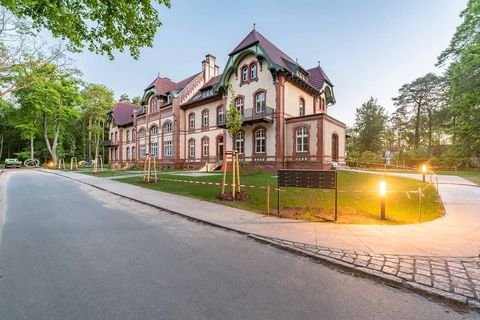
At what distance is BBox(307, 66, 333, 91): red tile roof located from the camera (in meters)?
26.4

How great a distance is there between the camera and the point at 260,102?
23.0 m

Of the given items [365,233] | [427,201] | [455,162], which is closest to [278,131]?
[427,201]

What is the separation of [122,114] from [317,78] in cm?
→ 3565

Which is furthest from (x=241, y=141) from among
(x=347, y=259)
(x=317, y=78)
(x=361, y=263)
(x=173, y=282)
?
(x=173, y=282)

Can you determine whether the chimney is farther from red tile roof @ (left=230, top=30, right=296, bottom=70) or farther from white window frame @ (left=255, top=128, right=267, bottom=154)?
white window frame @ (left=255, top=128, right=267, bottom=154)

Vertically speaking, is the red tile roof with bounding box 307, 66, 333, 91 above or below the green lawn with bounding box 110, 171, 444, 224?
above

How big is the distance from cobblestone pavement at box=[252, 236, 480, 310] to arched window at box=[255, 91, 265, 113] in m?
19.0

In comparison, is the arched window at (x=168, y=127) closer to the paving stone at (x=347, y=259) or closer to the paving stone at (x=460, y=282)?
the paving stone at (x=347, y=259)

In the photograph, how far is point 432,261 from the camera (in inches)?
165

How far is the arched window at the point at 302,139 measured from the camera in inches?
822

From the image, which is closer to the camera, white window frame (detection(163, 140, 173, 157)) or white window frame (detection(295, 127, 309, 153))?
white window frame (detection(295, 127, 309, 153))

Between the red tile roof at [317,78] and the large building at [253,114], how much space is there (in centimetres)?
10

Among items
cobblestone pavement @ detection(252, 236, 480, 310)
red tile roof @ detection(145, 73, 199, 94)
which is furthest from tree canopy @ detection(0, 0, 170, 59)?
red tile roof @ detection(145, 73, 199, 94)

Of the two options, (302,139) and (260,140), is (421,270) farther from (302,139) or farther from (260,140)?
(260,140)
